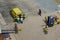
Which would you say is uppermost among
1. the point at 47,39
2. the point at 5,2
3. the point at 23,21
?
the point at 5,2

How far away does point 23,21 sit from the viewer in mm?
30578

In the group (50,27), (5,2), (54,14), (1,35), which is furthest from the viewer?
(5,2)

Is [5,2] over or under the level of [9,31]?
over

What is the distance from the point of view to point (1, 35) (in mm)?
26984

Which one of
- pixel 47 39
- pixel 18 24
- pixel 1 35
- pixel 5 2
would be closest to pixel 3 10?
pixel 5 2

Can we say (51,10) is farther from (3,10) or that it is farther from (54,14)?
(3,10)

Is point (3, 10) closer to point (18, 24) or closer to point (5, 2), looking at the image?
point (5, 2)

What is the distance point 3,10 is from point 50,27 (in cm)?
833

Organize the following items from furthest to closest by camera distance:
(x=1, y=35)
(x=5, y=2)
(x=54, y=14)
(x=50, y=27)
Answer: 1. (x=5, y=2)
2. (x=54, y=14)
3. (x=50, y=27)
4. (x=1, y=35)

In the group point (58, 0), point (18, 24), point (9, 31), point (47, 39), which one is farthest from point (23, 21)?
point (58, 0)

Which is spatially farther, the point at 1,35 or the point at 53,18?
the point at 53,18

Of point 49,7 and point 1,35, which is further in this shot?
point 49,7

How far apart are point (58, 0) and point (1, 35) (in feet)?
44.6

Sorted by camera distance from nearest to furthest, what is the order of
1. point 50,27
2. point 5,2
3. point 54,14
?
point 50,27 < point 54,14 < point 5,2
